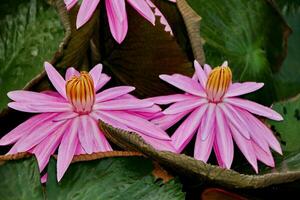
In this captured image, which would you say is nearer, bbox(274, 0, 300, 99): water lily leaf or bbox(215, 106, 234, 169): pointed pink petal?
bbox(215, 106, 234, 169): pointed pink petal

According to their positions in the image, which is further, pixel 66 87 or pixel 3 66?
pixel 3 66

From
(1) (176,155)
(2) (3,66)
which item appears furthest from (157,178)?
(2) (3,66)

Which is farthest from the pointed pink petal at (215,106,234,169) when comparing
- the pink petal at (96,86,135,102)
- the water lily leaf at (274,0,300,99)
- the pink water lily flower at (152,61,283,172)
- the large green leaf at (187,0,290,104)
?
the water lily leaf at (274,0,300,99)

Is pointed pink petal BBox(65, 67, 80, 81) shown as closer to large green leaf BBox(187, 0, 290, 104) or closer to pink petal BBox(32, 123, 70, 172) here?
pink petal BBox(32, 123, 70, 172)

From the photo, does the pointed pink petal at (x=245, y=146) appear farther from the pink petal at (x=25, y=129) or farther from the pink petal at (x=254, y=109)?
the pink petal at (x=25, y=129)

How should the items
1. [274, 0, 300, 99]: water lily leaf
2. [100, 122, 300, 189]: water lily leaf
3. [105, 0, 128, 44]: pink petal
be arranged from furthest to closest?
[274, 0, 300, 99]: water lily leaf → [105, 0, 128, 44]: pink petal → [100, 122, 300, 189]: water lily leaf

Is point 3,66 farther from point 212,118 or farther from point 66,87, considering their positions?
point 212,118
